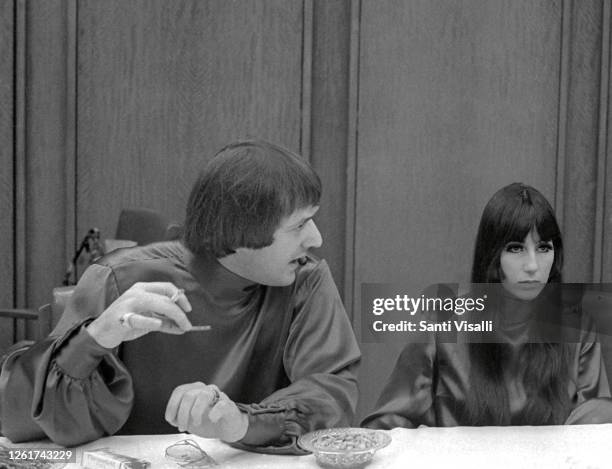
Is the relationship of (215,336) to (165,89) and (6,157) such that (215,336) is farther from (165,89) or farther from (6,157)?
(6,157)

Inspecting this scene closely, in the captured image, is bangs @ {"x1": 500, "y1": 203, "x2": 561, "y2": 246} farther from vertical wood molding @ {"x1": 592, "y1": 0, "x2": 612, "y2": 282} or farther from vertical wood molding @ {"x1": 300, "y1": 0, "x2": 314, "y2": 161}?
vertical wood molding @ {"x1": 300, "y1": 0, "x2": 314, "y2": 161}

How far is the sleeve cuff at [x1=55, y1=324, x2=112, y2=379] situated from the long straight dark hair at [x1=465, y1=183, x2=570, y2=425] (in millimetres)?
531

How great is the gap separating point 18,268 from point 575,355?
1.28 metres

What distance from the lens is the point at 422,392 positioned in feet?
3.69

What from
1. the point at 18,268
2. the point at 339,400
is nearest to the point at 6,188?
the point at 18,268

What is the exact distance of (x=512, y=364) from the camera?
42.7 inches

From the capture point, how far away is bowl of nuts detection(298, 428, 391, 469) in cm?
85

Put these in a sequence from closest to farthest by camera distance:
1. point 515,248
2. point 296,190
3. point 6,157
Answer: point 296,190
point 515,248
point 6,157

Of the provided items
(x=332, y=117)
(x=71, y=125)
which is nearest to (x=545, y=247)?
(x=332, y=117)

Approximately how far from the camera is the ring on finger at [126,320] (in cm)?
83

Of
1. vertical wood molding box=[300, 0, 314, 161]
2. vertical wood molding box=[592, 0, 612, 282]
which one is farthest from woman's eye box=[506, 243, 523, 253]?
vertical wood molding box=[300, 0, 314, 161]

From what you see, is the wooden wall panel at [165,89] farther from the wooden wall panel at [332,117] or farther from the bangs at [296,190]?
the bangs at [296,190]

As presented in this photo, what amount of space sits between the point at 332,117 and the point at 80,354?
3.37ft

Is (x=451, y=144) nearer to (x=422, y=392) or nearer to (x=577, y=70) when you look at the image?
(x=577, y=70)
